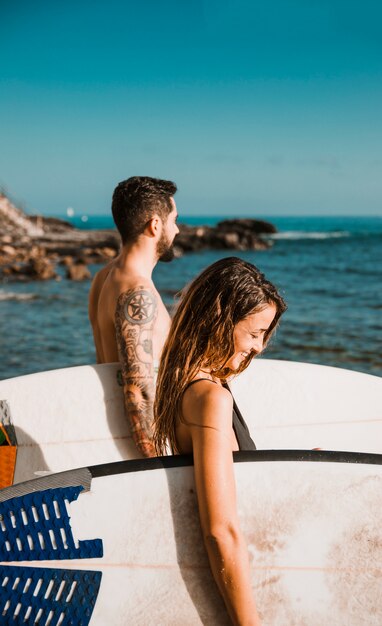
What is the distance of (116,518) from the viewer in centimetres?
191

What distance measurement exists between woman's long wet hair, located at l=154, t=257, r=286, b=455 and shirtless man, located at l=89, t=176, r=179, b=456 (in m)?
1.07

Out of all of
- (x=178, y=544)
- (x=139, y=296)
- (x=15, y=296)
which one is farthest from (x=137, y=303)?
(x=15, y=296)

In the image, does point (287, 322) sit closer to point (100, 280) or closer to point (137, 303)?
point (100, 280)

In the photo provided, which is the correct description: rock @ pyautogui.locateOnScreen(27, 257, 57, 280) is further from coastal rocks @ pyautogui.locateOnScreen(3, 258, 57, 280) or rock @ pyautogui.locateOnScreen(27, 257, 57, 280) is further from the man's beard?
the man's beard

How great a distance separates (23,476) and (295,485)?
1.74 meters

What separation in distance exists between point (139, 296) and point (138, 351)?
0.26 meters

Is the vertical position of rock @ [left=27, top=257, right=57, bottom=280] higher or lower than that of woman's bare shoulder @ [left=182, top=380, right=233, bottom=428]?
lower

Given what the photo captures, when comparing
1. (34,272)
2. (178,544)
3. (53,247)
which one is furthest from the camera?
(53,247)

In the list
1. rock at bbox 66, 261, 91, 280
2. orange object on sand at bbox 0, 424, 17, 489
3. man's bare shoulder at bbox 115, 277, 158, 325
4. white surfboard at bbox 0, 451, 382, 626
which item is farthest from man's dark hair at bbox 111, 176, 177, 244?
rock at bbox 66, 261, 91, 280

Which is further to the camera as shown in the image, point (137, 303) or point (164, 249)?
point (164, 249)

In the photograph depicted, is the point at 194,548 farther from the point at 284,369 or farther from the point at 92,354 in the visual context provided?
the point at 92,354

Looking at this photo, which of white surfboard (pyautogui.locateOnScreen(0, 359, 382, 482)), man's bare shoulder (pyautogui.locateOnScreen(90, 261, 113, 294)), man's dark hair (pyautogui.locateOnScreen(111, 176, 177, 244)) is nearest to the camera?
man's dark hair (pyautogui.locateOnScreen(111, 176, 177, 244))

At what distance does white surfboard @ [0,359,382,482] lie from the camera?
3.32m

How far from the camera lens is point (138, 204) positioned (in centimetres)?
312
